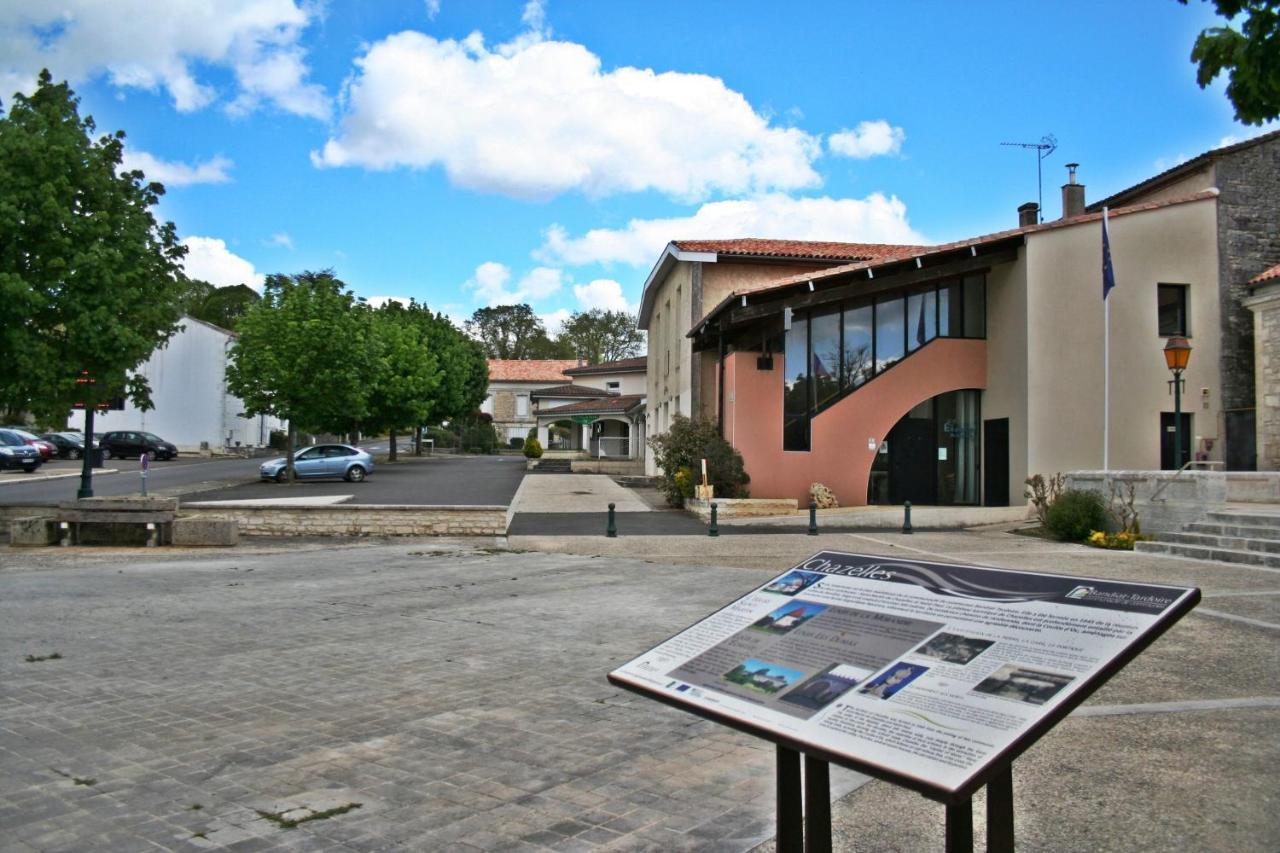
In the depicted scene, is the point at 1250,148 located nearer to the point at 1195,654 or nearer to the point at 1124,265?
the point at 1124,265

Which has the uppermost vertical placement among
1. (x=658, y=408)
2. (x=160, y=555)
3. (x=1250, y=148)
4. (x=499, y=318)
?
(x=499, y=318)

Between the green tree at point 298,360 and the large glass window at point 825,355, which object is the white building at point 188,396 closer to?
the green tree at point 298,360

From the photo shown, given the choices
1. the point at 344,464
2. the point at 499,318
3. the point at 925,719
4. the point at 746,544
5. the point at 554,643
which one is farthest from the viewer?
the point at 499,318

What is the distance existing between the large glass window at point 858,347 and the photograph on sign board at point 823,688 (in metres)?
21.2

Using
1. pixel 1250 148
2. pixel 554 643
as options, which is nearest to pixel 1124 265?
pixel 1250 148

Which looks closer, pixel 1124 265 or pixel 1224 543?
pixel 1224 543

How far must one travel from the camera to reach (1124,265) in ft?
71.5

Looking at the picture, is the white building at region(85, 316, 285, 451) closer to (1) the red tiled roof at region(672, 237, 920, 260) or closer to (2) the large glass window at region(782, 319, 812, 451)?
(1) the red tiled roof at region(672, 237, 920, 260)

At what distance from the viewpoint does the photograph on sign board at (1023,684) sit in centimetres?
239

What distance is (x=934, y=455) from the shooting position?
78.4 feet

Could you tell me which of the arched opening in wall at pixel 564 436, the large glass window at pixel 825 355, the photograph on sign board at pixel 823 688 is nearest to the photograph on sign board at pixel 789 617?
the photograph on sign board at pixel 823 688

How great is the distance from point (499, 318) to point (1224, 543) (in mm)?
92395

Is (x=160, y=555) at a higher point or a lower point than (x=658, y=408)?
lower

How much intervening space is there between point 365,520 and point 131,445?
35.8m
